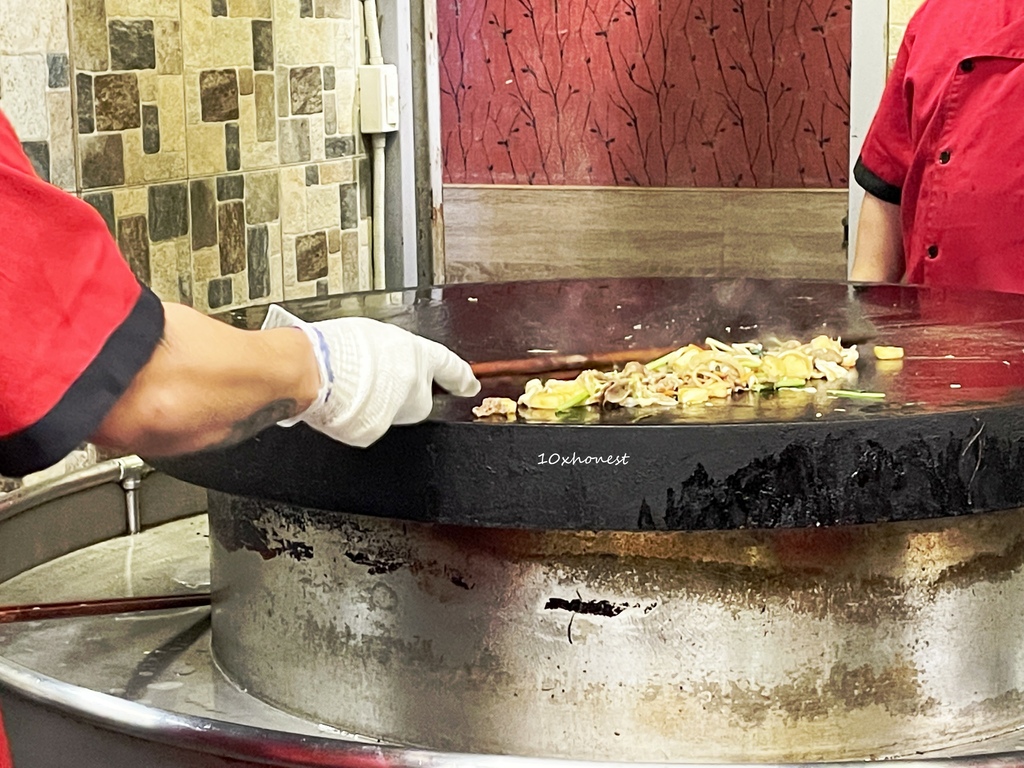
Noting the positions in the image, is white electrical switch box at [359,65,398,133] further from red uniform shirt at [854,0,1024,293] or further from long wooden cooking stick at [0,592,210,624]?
long wooden cooking stick at [0,592,210,624]

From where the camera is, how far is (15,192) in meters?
1.01

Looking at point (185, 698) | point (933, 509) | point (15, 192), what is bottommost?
point (185, 698)

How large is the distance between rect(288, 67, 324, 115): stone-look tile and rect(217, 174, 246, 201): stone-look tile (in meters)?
0.31

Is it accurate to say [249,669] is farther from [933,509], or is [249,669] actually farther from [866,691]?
[933,509]

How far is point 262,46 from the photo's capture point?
3459 mm

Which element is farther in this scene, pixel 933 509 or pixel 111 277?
pixel 933 509

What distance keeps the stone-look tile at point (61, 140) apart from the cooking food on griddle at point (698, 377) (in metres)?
1.35

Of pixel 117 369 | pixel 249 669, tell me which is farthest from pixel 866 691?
pixel 117 369

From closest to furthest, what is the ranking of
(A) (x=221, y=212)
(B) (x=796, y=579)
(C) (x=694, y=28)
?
1. (B) (x=796, y=579)
2. (A) (x=221, y=212)
3. (C) (x=694, y=28)

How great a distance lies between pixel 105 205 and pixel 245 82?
65 cm

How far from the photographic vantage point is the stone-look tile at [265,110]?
3.44 meters

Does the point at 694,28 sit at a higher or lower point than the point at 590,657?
higher

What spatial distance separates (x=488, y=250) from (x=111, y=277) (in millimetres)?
3705

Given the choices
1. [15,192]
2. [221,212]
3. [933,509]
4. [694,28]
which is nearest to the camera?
[15,192]
